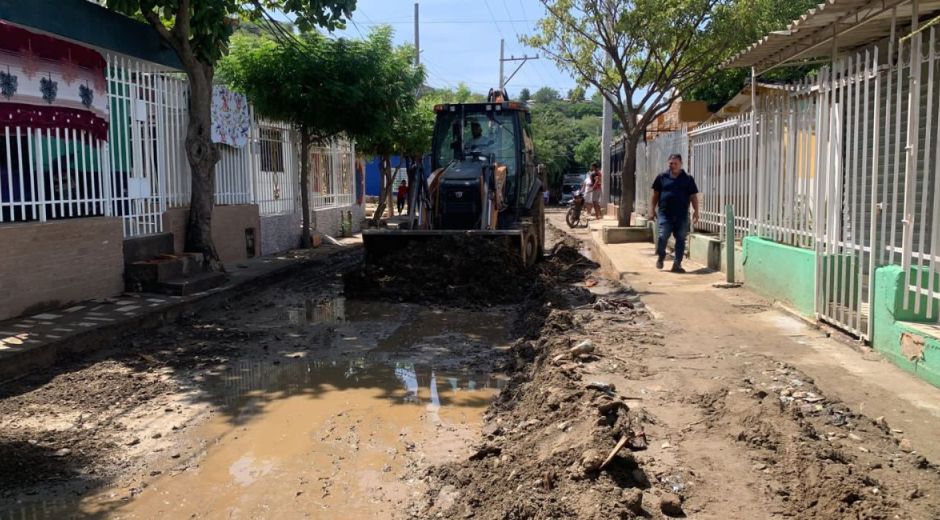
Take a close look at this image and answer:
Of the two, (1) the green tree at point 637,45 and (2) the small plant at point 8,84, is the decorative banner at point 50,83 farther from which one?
(1) the green tree at point 637,45

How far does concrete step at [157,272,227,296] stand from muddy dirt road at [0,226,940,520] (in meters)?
1.80

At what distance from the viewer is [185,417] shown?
5441mm

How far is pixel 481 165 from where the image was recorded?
1151 cm

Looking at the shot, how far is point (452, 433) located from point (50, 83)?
6950 millimetres

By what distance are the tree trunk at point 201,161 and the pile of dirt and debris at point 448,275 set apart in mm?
2491

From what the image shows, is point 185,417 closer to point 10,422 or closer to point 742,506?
point 10,422

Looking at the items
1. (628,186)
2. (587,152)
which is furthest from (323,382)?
(587,152)

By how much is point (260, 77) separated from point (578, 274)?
22.9 ft

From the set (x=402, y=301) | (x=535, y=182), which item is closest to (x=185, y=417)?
(x=402, y=301)

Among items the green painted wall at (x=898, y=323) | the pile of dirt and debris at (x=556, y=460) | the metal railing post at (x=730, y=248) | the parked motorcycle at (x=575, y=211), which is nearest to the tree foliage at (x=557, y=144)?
the parked motorcycle at (x=575, y=211)

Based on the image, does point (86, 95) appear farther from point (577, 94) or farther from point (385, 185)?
point (385, 185)

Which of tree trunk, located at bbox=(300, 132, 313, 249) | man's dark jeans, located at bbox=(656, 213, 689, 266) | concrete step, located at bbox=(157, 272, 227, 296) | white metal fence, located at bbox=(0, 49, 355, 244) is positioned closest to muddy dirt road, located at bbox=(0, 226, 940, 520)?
concrete step, located at bbox=(157, 272, 227, 296)

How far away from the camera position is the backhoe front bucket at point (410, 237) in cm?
1045

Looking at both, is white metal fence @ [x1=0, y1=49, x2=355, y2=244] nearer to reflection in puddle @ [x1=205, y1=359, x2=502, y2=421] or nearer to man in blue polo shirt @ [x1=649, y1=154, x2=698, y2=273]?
reflection in puddle @ [x1=205, y1=359, x2=502, y2=421]
